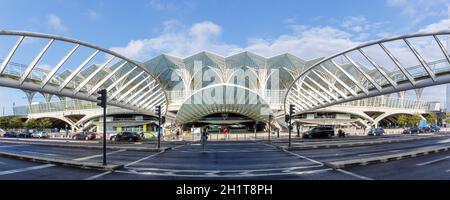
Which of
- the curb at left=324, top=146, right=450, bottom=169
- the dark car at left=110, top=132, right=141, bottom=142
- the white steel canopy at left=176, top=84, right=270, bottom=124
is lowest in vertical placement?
the dark car at left=110, top=132, right=141, bottom=142

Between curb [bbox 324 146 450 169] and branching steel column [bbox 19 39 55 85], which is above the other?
branching steel column [bbox 19 39 55 85]

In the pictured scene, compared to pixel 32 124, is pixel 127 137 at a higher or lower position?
lower

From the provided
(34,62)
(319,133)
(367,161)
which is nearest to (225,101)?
(319,133)

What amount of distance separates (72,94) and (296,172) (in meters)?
29.7

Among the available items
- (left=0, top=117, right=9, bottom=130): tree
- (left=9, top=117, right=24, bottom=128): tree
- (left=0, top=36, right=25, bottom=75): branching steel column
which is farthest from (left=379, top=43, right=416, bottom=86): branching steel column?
(left=9, top=117, right=24, bottom=128): tree

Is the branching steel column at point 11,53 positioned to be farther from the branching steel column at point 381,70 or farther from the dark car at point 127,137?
the branching steel column at point 381,70

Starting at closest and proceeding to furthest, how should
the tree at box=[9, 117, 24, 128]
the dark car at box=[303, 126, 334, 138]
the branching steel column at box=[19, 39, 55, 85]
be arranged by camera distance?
the branching steel column at box=[19, 39, 55, 85] < the dark car at box=[303, 126, 334, 138] < the tree at box=[9, 117, 24, 128]

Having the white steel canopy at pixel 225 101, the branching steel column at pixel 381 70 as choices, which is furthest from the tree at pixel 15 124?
the branching steel column at pixel 381 70

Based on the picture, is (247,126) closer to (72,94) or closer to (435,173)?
(72,94)

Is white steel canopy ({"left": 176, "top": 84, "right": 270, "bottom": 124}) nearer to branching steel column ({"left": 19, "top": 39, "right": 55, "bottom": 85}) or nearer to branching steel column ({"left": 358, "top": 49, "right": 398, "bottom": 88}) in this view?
branching steel column ({"left": 358, "top": 49, "right": 398, "bottom": 88})

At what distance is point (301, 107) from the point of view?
65.9 meters

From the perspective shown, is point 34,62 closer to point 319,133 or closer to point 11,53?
point 11,53

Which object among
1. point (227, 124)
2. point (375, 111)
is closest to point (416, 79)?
point (227, 124)

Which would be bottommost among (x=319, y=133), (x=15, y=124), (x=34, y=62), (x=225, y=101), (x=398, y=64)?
(x=319, y=133)
